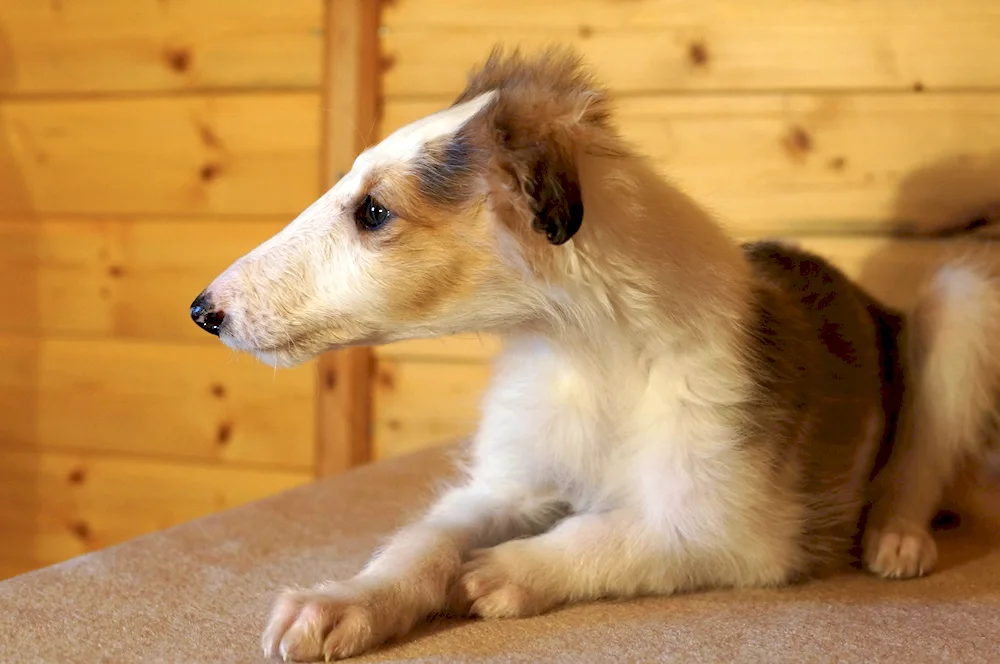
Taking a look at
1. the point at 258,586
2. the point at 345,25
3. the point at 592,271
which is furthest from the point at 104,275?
the point at 592,271

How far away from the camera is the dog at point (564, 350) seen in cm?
112

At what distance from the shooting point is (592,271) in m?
1.17

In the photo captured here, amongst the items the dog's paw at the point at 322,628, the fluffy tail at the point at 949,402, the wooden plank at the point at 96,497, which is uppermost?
the fluffy tail at the point at 949,402

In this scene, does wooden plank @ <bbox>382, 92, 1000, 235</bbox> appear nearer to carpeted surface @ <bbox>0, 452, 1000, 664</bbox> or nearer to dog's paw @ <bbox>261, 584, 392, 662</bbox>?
carpeted surface @ <bbox>0, 452, 1000, 664</bbox>

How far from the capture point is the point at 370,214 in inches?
46.7

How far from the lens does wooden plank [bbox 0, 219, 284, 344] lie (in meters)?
2.55

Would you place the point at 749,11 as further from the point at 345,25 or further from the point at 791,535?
the point at 791,535

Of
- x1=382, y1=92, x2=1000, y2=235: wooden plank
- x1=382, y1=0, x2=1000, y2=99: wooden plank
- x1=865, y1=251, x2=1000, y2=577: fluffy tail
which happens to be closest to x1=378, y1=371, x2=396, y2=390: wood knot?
x1=382, y1=0, x2=1000, y2=99: wooden plank

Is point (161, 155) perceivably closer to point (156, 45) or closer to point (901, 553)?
point (156, 45)

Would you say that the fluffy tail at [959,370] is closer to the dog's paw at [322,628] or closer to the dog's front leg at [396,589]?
the dog's front leg at [396,589]

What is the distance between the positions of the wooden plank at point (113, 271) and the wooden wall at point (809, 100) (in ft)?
2.56

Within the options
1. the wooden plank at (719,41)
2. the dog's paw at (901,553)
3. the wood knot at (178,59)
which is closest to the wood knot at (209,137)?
the wood knot at (178,59)

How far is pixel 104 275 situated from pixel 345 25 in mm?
966

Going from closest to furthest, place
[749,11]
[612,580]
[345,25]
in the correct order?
1. [612,580]
2. [749,11]
3. [345,25]
